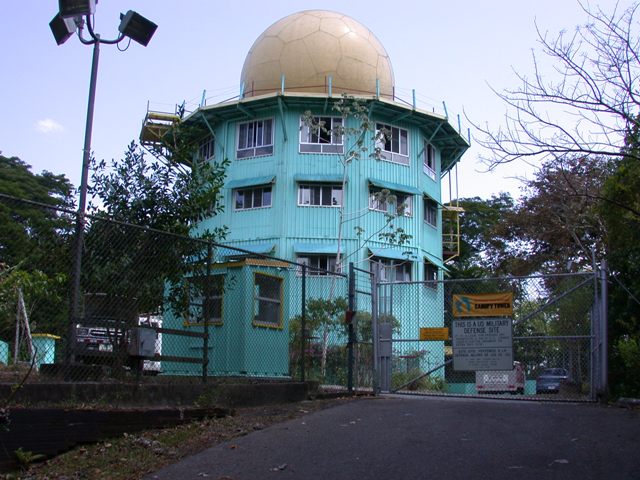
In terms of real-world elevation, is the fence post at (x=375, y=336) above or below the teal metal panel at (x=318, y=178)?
below

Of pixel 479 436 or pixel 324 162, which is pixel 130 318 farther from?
pixel 324 162

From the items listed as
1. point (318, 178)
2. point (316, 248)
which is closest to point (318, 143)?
point (318, 178)

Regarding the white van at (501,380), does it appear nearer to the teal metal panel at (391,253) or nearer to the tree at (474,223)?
the teal metal panel at (391,253)

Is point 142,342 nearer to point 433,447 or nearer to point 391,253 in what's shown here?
point 433,447

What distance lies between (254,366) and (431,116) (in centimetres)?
1997

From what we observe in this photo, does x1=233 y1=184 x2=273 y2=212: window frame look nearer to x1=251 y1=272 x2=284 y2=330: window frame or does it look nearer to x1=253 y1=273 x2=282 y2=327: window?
x1=251 y1=272 x2=284 y2=330: window frame

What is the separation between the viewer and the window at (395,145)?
29.6m

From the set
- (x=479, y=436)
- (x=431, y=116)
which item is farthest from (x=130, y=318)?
(x=431, y=116)

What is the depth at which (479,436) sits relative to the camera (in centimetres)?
843

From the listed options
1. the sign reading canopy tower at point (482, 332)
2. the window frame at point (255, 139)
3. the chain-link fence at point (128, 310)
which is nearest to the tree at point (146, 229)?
the chain-link fence at point (128, 310)

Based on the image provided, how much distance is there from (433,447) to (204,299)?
160 inches

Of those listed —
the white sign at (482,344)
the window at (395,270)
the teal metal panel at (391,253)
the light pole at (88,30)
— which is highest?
the light pole at (88,30)

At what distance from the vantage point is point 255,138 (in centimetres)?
2992

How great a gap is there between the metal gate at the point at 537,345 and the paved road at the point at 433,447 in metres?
1.67
